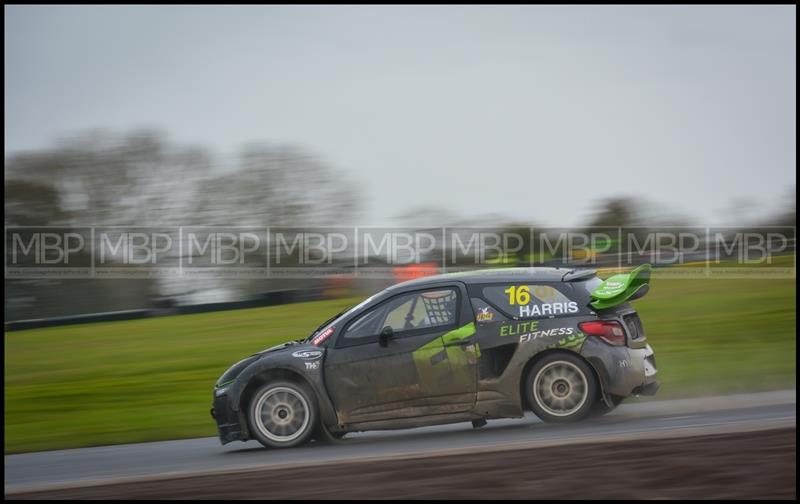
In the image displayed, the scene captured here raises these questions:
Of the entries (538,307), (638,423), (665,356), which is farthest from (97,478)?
(665,356)

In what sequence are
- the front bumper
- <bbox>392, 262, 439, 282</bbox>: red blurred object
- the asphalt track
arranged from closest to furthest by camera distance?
the asphalt track
the front bumper
<bbox>392, 262, 439, 282</bbox>: red blurred object

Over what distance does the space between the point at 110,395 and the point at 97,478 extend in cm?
873

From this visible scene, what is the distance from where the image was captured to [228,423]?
8.84 m

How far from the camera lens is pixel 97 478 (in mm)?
7848

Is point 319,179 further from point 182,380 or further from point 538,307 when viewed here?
point 538,307

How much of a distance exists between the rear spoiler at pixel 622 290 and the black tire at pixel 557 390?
60cm

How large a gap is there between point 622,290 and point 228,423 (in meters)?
3.85

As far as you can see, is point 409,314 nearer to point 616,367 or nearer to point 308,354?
point 308,354

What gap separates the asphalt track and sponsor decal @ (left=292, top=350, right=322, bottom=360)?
828 mm

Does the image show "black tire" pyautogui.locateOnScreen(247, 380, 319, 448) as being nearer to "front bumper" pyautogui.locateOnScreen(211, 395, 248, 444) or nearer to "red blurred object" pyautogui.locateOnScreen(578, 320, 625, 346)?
"front bumper" pyautogui.locateOnScreen(211, 395, 248, 444)

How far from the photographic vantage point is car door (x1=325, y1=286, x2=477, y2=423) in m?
8.43

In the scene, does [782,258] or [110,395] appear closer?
[110,395]
